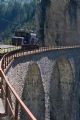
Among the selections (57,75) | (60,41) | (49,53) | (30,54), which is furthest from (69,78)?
(60,41)

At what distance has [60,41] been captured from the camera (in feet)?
252

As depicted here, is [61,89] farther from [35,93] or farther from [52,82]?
[35,93]

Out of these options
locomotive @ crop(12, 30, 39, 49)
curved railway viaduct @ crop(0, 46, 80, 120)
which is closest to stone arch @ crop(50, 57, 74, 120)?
curved railway viaduct @ crop(0, 46, 80, 120)

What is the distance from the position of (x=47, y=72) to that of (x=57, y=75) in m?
8.80

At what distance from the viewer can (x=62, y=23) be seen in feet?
253

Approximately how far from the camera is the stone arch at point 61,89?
1868 inches

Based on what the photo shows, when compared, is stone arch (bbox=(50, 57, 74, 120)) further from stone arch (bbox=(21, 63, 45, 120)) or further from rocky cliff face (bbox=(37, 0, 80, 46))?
rocky cliff face (bbox=(37, 0, 80, 46))

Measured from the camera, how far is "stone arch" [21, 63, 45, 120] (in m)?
37.3

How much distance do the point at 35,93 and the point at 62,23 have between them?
130 ft

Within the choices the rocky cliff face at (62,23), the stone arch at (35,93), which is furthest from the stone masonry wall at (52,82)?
the rocky cliff face at (62,23)

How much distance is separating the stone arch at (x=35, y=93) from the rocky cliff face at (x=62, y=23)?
37161 millimetres

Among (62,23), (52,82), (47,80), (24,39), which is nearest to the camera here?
(47,80)

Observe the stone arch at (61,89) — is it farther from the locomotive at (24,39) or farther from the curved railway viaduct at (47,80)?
the locomotive at (24,39)

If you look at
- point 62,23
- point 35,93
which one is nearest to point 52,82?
point 35,93
